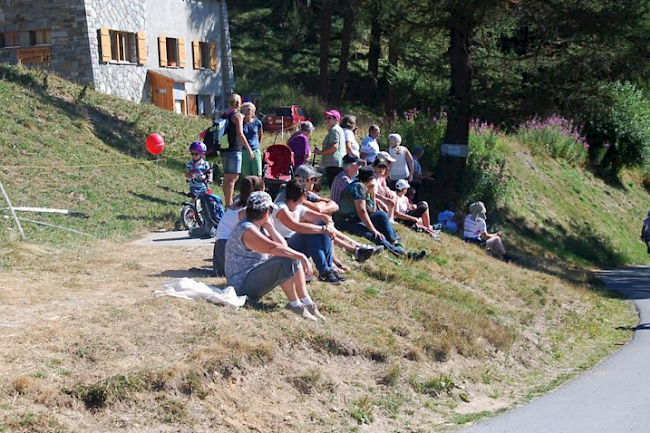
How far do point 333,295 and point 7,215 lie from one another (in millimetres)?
5970

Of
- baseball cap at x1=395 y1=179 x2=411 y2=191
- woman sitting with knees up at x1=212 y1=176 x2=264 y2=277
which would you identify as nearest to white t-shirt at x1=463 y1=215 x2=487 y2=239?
baseball cap at x1=395 y1=179 x2=411 y2=191

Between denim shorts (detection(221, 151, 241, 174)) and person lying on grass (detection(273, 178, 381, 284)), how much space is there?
2.98 meters

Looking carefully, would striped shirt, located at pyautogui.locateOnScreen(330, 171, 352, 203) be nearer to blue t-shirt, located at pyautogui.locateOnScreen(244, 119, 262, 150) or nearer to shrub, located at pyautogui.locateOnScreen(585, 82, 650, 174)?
blue t-shirt, located at pyautogui.locateOnScreen(244, 119, 262, 150)

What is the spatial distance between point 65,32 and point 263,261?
26279mm

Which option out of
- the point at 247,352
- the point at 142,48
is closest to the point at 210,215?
the point at 247,352

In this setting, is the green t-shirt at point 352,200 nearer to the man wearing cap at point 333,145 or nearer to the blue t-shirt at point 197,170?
the man wearing cap at point 333,145

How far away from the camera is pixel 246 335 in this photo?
8.75 m

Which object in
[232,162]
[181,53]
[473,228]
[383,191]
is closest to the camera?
[232,162]

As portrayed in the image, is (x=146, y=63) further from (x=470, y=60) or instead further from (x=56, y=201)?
(x=56, y=201)

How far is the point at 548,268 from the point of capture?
20.1 metres

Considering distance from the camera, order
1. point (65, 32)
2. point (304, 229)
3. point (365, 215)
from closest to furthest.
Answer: point (304, 229) < point (365, 215) < point (65, 32)

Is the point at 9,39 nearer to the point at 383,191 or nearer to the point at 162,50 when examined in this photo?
the point at 162,50

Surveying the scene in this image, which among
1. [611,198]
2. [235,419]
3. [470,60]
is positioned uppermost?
[470,60]

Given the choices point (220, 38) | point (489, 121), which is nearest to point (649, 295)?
point (489, 121)
